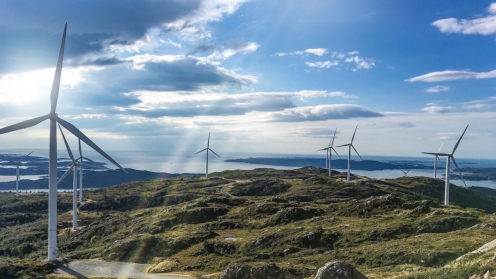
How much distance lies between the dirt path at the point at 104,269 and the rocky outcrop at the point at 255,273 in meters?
10.1

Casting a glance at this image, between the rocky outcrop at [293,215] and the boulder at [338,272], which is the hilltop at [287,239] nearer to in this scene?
the rocky outcrop at [293,215]

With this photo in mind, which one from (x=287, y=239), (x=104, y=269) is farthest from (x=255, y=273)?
(x=287, y=239)

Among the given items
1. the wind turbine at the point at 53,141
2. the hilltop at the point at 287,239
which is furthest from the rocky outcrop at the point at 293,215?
the wind turbine at the point at 53,141

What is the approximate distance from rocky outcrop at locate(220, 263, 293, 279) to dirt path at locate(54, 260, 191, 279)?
1012 centimetres

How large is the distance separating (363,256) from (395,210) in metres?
32.3

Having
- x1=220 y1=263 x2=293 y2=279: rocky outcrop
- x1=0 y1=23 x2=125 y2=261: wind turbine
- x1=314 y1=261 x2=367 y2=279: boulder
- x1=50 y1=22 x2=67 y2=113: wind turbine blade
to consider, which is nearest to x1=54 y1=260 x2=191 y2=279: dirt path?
x1=0 y1=23 x2=125 y2=261: wind turbine

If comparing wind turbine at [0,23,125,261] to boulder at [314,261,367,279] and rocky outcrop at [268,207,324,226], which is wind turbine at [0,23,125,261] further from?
rocky outcrop at [268,207,324,226]

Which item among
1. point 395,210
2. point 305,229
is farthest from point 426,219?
point 305,229

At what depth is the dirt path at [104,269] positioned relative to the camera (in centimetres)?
4094

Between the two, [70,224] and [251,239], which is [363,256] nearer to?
[251,239]

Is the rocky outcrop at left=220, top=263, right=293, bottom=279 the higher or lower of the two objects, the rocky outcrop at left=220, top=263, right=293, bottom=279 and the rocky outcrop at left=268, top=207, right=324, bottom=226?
the higher

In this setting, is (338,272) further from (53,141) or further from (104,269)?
(53,141)

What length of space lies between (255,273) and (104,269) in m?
22.5

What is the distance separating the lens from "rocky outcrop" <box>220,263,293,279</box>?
106 feet
